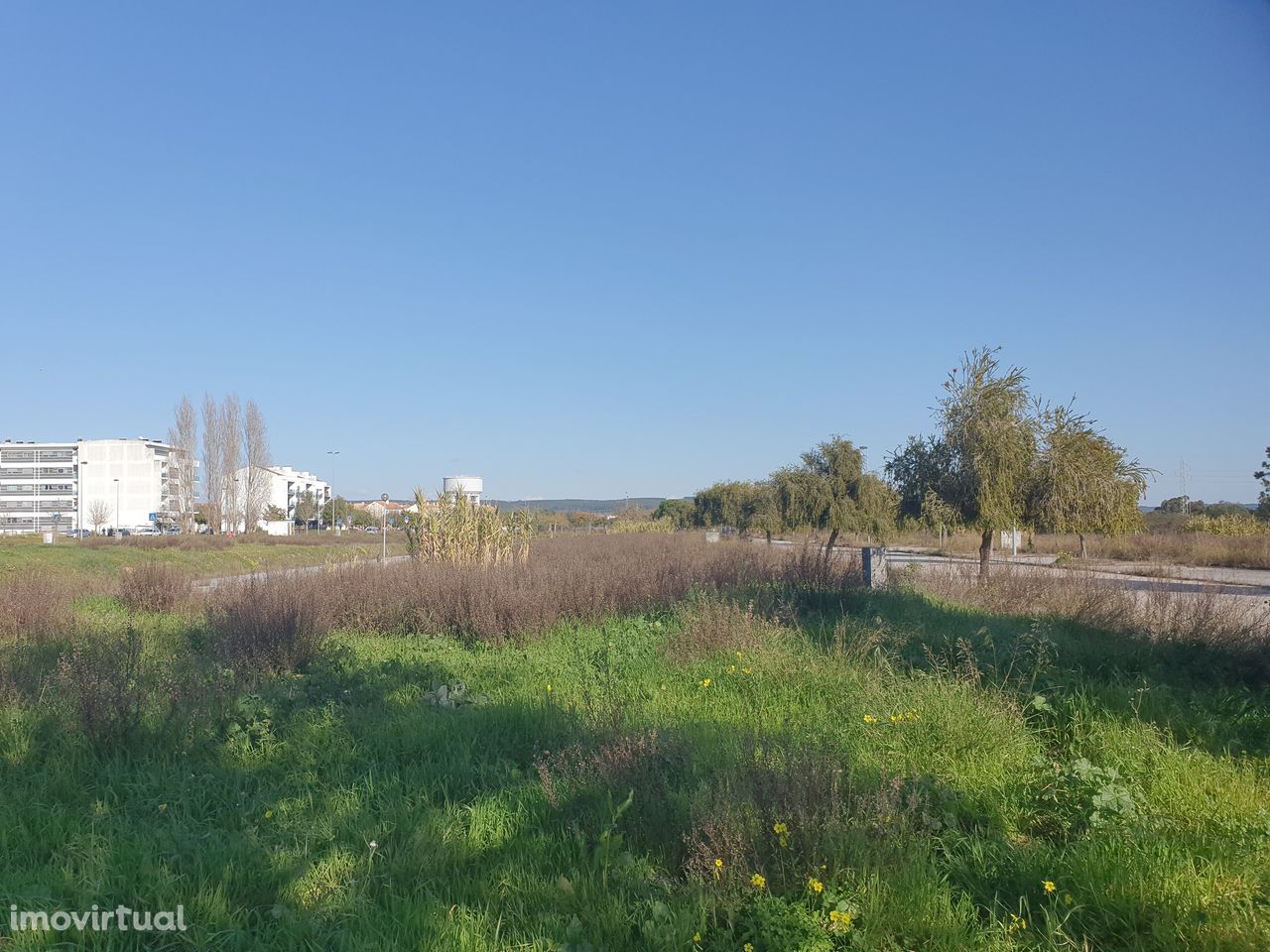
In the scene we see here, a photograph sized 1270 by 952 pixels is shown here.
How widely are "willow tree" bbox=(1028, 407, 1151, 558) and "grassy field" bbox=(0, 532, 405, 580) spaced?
528 inches

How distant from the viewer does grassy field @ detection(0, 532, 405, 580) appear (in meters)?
24.3

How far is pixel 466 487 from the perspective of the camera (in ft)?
74.9

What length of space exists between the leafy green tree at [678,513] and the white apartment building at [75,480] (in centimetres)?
6848

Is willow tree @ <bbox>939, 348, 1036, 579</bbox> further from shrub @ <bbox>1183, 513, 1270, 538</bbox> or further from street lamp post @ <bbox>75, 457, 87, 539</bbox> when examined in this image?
street lamp post @ <bbox>75, 457, 87, 539</bbox>

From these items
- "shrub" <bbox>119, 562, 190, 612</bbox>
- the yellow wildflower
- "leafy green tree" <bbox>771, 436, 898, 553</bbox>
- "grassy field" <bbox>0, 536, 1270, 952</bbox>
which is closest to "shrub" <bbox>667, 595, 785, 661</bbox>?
"grassy field" <bbox>0, 536, 1270, 952</bbox>

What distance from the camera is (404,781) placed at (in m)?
4.75

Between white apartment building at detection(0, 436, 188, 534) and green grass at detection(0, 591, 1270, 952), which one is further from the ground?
white apartment building at detection(0, 436, 188, 534)

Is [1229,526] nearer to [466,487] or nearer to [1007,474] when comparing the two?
[1007,474]

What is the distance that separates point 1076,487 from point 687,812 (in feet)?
45.0

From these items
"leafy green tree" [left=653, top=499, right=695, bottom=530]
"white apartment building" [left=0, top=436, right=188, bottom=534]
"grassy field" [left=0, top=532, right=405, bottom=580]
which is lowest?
"grassy field" [left=0, top=532, right=405, bottom=580]

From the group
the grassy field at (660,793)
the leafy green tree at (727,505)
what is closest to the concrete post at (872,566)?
the grassy field at (660,793)

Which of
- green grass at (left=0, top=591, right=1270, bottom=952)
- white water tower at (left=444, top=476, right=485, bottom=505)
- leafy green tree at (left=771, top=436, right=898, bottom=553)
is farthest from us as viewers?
leafy green tree at (left=771, top=436, right=898, bottom=553)

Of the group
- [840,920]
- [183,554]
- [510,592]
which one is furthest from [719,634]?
[183,554]

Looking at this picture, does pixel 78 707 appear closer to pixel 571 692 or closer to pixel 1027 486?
pixel 571 692
